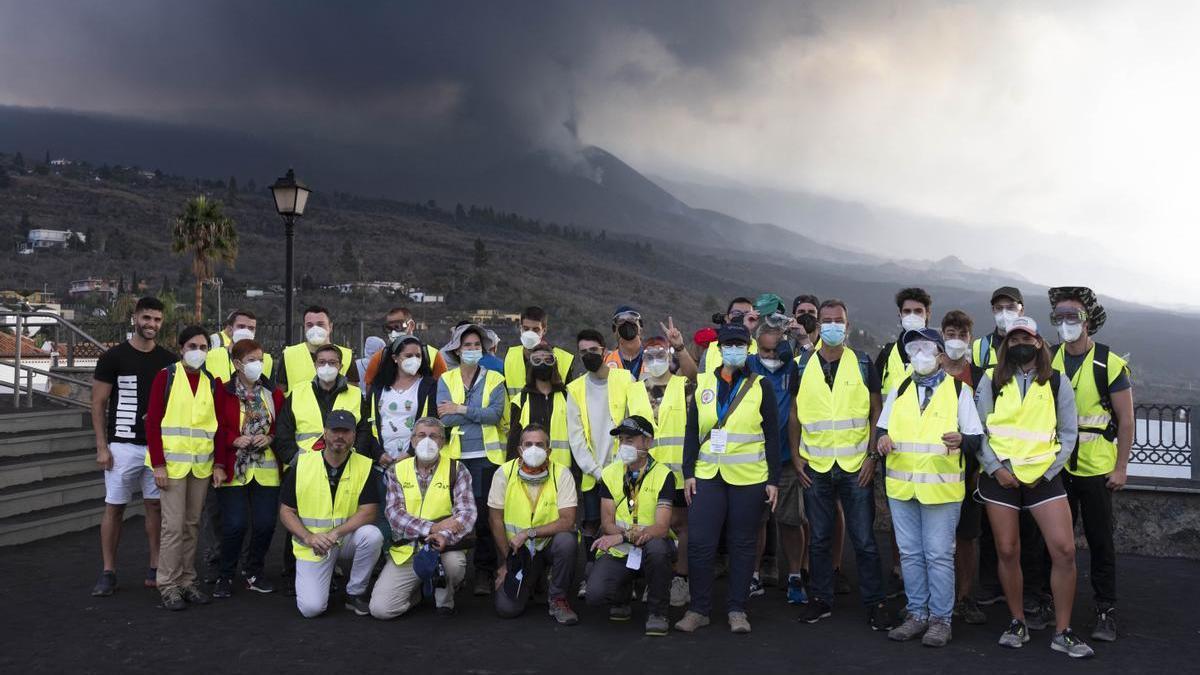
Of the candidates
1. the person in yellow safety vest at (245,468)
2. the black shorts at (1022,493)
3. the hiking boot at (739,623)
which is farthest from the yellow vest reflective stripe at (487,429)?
the black shorts at (1022,493)

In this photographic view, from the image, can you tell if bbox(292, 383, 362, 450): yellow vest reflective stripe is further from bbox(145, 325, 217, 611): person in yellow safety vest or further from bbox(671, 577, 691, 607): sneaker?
bbox(671, 577, 691, 607): sneaker

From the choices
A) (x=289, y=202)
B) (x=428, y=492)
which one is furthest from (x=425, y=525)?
(x=289, y=202)

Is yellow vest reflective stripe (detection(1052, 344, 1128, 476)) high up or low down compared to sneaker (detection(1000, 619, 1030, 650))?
up

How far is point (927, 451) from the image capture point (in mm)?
5555

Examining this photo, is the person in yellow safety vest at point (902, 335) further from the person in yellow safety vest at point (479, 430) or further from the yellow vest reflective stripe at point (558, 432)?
the person in yellow safety vest at point (479, 430)

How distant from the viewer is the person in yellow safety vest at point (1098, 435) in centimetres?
577

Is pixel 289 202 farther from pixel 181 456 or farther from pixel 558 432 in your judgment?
pixel 558 432

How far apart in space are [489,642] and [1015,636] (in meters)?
3.26

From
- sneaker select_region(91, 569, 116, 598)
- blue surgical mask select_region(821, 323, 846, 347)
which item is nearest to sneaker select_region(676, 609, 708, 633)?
blue surgical mask select_region(821, 323, 846, 347)

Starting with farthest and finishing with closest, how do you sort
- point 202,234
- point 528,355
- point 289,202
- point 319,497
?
point 202,234, point 289,202, point 528,355, point 319,497

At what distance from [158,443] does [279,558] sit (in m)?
2.17

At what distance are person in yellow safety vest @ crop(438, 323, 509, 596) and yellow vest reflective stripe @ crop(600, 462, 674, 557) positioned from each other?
114 centimetres

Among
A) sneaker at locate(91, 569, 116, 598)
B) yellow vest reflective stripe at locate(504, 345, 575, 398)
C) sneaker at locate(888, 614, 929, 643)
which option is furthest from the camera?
yellow vest reflective stripe at locate(504, 345, 575, 398)

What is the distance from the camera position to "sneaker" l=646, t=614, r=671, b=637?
5.81 metres
